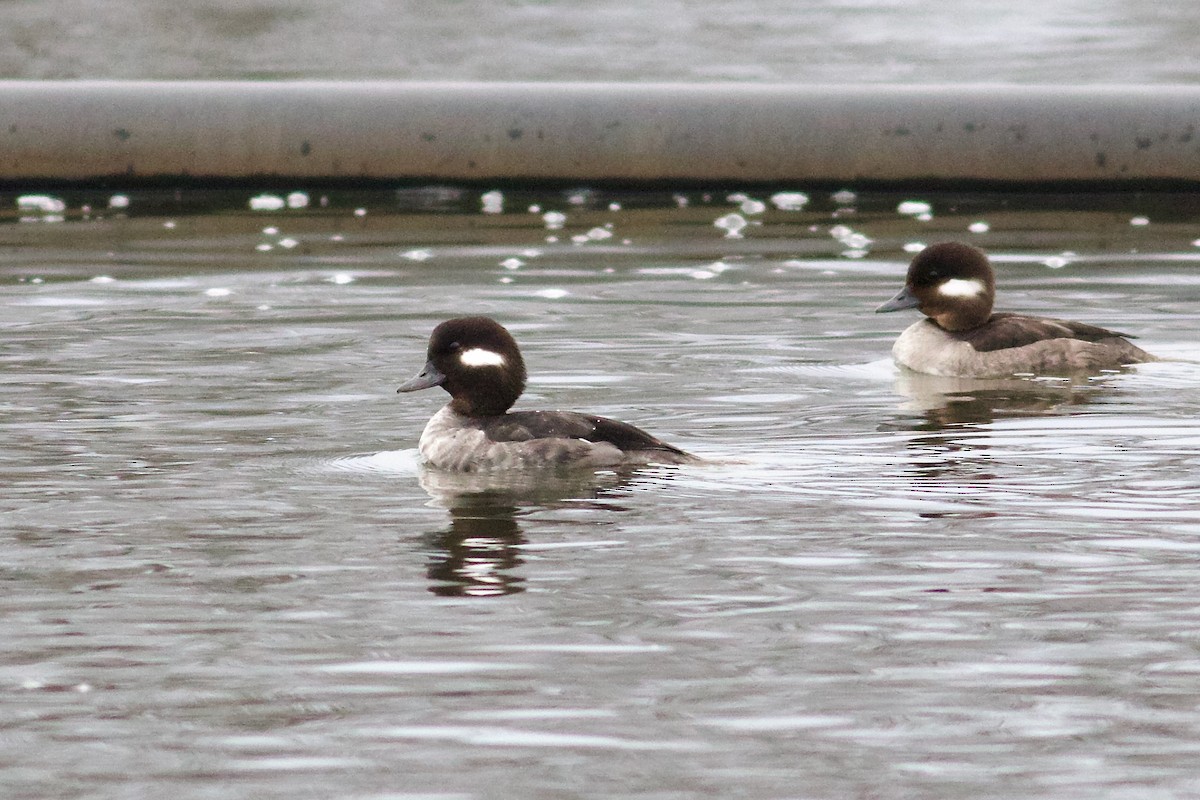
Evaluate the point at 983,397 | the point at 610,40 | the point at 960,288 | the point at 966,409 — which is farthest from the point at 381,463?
the point at 610,40

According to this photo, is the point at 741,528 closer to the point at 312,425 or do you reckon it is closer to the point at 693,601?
the point at 693,601

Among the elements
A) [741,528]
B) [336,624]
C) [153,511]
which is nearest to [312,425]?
[153,511]

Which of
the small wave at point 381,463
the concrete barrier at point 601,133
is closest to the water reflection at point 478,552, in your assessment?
the small wave at point 381,463

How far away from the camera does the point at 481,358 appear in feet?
30.0

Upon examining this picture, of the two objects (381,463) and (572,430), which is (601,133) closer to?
(381,463)

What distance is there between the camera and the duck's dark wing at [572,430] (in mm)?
8680

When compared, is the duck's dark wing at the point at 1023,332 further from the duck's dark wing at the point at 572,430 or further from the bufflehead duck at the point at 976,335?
the duck's dark wing at the point at 572,430

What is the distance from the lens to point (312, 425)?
9719mm

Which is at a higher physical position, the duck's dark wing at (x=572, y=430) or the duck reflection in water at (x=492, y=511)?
the duck's dark wing at (x=572, y=430)

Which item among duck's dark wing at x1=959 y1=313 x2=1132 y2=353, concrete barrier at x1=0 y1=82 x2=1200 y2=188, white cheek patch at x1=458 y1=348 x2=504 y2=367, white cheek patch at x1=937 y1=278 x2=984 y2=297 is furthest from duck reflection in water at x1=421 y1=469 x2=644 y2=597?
concrete barrier at x1=0 y1=82 x2=1200 y2=188

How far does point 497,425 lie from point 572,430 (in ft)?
1.11

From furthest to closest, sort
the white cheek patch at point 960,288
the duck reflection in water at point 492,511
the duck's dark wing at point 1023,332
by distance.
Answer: the white cheek patch at point 960,288 → the duck's dark wing at point 1023,332 → the duck reflection in water at point 492,511

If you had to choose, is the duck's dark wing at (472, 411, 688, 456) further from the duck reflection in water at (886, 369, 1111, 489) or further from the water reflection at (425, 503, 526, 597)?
the duck reflection in water at (886, 369, 1111, 489)

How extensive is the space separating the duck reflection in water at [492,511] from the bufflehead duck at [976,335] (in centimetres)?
321
